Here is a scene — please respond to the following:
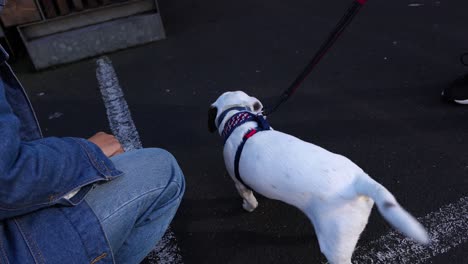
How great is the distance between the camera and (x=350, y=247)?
5.27ft

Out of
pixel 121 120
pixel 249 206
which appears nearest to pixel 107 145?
pixel 249 206

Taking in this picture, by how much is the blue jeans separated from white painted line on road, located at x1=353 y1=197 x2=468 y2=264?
3.74ft

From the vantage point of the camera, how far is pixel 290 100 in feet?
11.0

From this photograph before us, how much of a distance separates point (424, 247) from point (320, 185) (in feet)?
2.99

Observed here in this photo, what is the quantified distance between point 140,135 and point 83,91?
49.8 inches

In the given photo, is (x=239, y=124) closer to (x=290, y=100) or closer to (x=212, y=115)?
(x=212, y=115)

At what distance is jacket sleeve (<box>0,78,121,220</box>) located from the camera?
1023mm

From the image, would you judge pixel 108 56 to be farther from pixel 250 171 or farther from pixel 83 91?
pixel 250 171

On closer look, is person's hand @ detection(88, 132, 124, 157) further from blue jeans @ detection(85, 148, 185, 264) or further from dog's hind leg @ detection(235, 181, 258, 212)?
dog's hind leg @ detection(235, 181, 258, 212)

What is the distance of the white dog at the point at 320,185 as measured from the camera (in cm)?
147

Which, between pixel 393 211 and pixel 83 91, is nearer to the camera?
pixel 393 211

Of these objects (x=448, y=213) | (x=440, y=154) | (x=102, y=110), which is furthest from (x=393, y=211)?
(x=102, y=110)

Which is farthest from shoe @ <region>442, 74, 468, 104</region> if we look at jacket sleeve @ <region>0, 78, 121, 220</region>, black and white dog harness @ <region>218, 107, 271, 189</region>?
jacket sleeve @ <region>0, 78, 121, 220</region>

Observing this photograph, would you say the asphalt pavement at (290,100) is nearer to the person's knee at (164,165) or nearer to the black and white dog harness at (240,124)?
the black and white dog harness at (240,124)
